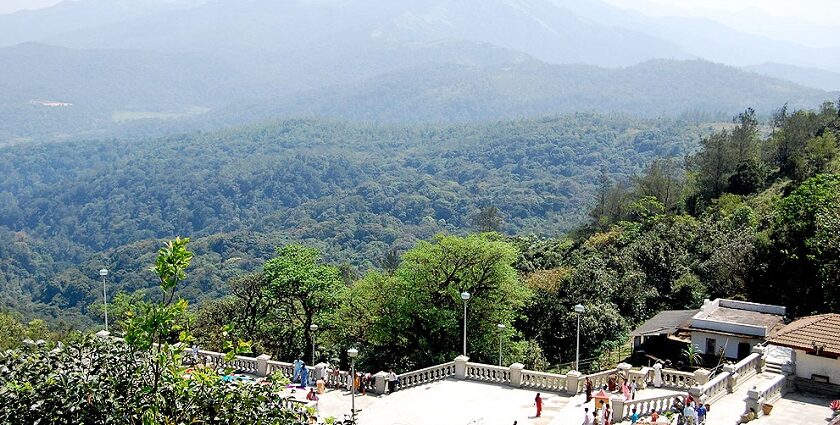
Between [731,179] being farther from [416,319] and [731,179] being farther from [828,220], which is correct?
[416,319]

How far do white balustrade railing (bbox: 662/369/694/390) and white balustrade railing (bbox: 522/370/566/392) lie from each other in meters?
3.44

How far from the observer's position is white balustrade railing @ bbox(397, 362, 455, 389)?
30094 mm

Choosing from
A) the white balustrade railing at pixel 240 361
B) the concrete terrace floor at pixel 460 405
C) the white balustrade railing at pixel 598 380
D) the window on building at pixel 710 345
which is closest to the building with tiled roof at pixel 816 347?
the concrete terrace floor at pixel 460 405

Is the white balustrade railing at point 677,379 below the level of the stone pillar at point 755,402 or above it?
below

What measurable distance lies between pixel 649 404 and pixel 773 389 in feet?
13.3

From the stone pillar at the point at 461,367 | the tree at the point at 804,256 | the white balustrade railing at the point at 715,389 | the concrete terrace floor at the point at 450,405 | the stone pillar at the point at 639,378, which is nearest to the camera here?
the white balustrade railing at the point at 715,389

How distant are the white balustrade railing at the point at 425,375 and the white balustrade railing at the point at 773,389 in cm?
1118

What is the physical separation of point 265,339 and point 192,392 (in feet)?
113

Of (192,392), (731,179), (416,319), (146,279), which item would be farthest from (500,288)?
(146,279)

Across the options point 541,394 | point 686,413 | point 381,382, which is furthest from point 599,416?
point 381,382

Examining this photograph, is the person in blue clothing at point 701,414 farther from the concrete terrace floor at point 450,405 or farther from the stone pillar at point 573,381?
the stone pillar at point 573,381

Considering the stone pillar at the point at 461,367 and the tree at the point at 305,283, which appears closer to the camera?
the stone pillar at the point at 461,367

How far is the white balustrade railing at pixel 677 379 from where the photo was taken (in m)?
27.2

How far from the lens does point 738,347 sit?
31812 millimetres
